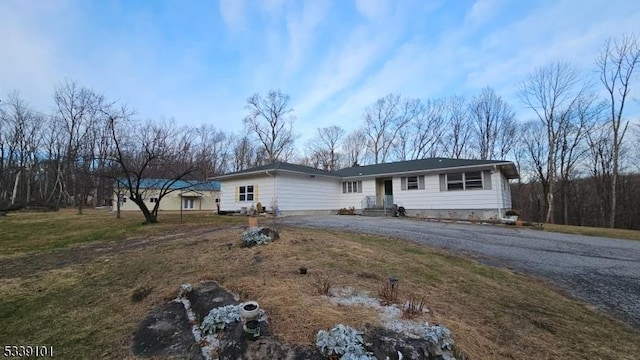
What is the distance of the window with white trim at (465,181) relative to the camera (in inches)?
631

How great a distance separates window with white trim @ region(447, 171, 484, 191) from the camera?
52.6ft

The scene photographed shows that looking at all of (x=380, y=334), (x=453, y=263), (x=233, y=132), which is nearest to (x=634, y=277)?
(x=453, y=263)

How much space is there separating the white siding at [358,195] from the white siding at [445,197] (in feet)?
5.59

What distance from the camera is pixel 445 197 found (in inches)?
666

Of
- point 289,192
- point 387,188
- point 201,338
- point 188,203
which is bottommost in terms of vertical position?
point 201,338

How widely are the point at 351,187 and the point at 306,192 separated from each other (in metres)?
4.02

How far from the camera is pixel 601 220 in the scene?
25859 mm

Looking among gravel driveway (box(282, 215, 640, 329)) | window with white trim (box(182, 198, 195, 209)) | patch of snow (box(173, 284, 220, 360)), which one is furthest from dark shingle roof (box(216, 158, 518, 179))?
window with white trim (box(182, 198, 195, 209))

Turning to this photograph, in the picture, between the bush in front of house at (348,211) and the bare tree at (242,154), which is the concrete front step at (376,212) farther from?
the bare tree at (242,154)

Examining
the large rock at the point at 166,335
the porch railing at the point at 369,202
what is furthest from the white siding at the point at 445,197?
the large rock at the point at 166,335

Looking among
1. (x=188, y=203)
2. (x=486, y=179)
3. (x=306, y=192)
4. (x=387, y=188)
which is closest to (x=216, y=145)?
(x=188, y=203)

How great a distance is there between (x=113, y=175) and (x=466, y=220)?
18.8 meters

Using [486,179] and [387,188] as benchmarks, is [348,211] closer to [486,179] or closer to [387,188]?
[387,188]

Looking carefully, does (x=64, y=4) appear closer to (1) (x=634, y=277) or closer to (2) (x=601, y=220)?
(1) (x=634, y=277)
